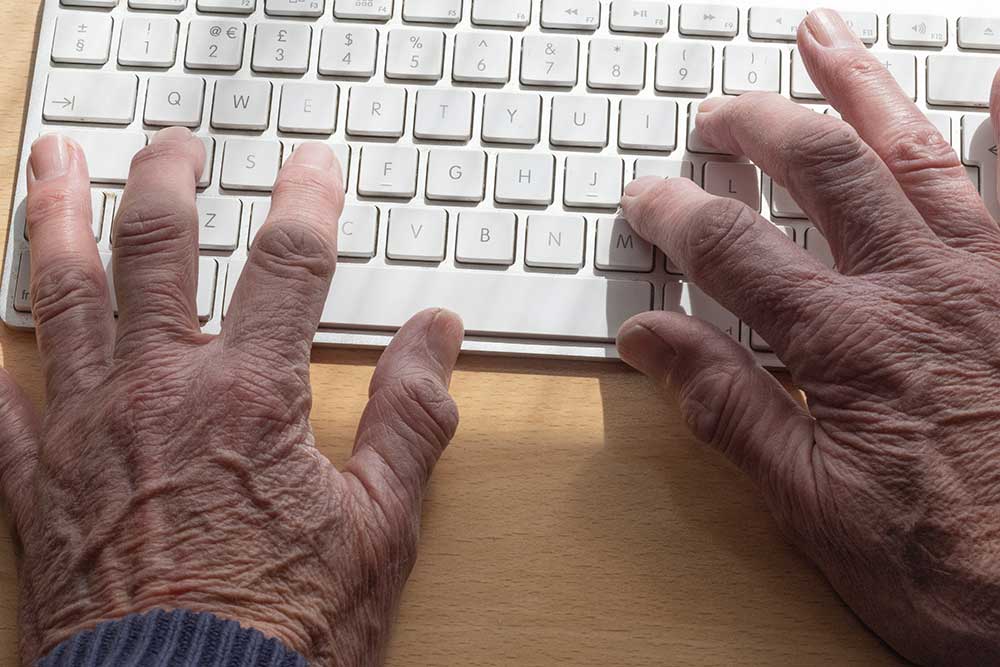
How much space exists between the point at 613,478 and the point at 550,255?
0.52 ft

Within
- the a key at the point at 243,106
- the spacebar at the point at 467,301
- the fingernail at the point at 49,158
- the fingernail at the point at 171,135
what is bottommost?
the spacebar at the point at 467,301

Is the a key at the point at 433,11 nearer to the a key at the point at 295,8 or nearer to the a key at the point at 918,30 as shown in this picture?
the a key at the point at 295,8

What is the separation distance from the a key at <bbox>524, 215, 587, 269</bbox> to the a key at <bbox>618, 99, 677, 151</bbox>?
0.07 meters

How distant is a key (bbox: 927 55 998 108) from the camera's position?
0.67 m

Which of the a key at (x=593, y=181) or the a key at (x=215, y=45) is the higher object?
the a key at (x=215, y=45)

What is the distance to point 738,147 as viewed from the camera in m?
0.65

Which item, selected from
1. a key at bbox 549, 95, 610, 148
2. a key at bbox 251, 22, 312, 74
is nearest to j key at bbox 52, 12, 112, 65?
a key at bbox 251, 22, 312, 74

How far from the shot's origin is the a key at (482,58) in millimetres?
664

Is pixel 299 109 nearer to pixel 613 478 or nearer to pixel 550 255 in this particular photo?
pixel 550 255

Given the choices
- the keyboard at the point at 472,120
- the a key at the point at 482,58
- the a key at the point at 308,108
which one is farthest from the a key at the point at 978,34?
the a key at the point at 308,108

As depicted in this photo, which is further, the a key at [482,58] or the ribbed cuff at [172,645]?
the a key at [482,58]

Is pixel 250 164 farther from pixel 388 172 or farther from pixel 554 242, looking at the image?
pixel 554 242

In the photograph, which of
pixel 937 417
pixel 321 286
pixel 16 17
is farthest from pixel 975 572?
pixel 16 17

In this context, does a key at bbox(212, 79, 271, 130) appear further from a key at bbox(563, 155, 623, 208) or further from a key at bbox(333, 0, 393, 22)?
a key at bbox(563, 155, 623, 208)
